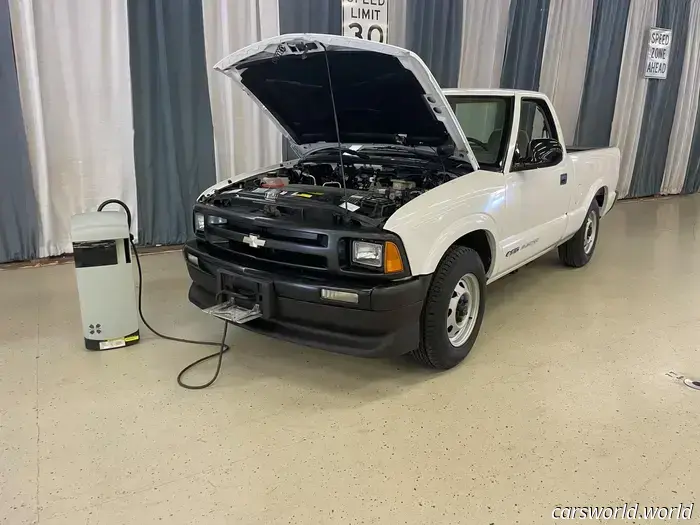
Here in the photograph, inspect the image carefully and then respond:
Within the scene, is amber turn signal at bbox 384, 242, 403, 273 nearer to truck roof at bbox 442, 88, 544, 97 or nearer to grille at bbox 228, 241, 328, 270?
grille at bbox 228, 241, 328, 270

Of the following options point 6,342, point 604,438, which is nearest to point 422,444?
point 604,438

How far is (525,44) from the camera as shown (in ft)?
22.4

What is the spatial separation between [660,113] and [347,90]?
751cm

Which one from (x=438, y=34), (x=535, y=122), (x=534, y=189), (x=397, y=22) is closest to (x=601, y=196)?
(x=535, y=122)

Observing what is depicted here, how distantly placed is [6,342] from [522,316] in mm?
3244

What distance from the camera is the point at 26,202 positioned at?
14.7 ft

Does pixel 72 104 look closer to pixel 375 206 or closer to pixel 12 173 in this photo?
pixel 12 173

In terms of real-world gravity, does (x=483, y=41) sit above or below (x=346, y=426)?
above

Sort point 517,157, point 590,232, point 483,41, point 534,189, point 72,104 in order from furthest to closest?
point 483,41 < point 590,232 < point 72,104 < point 534,189 < point 517,157

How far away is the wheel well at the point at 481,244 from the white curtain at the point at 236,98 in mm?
2939

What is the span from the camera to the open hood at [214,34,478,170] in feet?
8.63

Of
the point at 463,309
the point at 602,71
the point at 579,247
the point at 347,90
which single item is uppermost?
the point at 602,71

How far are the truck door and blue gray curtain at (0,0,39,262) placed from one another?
150 inches

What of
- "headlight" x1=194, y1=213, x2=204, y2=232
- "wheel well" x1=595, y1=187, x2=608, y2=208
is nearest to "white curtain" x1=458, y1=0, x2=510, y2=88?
"wheel well" x1=595, y1=187, x2=608, y2=208
